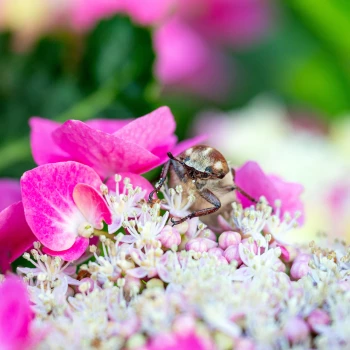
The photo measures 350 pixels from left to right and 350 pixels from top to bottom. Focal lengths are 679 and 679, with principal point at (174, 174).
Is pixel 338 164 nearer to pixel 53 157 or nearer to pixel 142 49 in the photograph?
pixel 142 49

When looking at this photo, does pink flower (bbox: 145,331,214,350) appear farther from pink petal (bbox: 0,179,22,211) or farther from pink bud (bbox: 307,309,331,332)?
pink petal (bbox: 0,179,22,211)

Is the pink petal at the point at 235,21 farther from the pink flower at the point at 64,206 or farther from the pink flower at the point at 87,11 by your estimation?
the pink flower at the point at 64,206

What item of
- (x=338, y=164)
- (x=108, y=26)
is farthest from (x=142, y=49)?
(x=338, y=164)

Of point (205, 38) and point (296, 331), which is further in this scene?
point (205, 38)

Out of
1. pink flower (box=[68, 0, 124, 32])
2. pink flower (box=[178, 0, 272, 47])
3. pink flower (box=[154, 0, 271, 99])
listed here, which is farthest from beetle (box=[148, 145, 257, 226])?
pink flower (box=[178, 0, 272, 47])

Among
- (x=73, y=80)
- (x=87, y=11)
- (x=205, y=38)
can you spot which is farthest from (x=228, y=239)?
(x=205, y=38)

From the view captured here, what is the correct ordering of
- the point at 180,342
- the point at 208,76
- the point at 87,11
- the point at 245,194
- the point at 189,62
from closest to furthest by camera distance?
the point at 180,342, the point at 245,194, the point at 87,11, the point at 189,62, the point at 208,76

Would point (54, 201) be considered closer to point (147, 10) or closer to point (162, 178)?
point (162, 178)
